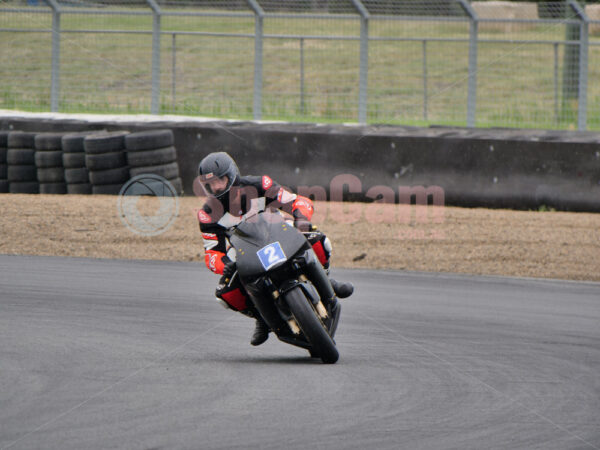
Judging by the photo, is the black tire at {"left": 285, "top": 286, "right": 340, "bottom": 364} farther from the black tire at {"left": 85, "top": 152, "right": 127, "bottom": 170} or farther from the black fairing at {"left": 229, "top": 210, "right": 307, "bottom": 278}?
the black tire at {"left": 85, "top": 152, "right": 127, "bottom": 170}

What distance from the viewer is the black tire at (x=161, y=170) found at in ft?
45.2

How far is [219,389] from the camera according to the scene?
555 cm

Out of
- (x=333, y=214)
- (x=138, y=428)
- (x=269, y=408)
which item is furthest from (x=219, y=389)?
(x=333, y=214)

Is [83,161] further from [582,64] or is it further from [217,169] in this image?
[582,64]

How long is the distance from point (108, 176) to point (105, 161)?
23cm

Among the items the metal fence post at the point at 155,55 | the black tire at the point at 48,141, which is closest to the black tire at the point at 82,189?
the black tire at the point at 48,141

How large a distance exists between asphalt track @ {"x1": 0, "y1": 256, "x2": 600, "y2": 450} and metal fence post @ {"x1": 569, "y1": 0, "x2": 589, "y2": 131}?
843cm

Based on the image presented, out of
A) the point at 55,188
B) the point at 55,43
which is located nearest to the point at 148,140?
the point at 55,188

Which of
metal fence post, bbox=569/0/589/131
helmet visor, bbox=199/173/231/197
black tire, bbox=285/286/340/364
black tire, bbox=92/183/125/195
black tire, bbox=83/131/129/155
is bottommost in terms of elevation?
black tire, bbox=285/286/340/364

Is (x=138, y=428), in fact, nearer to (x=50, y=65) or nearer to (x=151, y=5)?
(x=151, y=5)

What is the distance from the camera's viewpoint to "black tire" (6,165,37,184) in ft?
46.2

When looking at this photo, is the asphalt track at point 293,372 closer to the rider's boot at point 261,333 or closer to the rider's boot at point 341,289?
the rider's boot at point 261,333

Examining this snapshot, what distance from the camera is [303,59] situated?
66.7ft

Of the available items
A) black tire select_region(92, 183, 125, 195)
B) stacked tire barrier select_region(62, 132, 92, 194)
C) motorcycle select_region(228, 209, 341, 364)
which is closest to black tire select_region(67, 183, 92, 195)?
stacked tire barrier select_region(62, 132, 92, 194)
